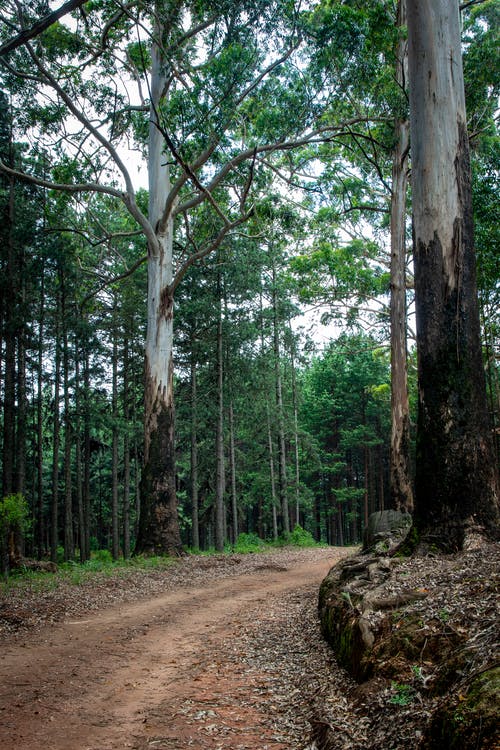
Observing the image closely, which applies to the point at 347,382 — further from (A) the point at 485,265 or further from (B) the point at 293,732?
(B) the point at 293,732

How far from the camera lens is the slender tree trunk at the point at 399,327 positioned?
12.2 metres

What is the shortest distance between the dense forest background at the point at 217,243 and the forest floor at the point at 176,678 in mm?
7677

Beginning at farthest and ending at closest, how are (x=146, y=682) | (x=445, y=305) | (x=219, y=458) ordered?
(x=219, y=458) → (x=445, y=305) → (x=146, y=682)

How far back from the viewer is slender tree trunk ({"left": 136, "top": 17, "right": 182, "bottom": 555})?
1390 cm

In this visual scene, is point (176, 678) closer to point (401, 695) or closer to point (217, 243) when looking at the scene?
point (401, 695)

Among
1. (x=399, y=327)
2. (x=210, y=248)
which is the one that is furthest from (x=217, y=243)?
(x=399, y=327)

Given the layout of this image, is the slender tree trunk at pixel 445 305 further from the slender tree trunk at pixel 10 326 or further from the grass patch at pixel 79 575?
the slender tree trunk at pixel 10 326

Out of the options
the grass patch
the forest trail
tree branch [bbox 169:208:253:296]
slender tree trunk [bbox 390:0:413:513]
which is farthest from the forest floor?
tree branch [bbox 169:208:253:296]

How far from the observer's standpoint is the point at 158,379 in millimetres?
14859

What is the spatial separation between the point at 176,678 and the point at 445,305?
195 inches

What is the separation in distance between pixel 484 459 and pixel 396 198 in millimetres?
9418

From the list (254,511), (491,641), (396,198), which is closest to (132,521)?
(254,511)

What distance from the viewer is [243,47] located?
39.6 ft

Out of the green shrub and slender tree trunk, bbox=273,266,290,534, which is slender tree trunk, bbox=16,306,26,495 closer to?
the green shrub
